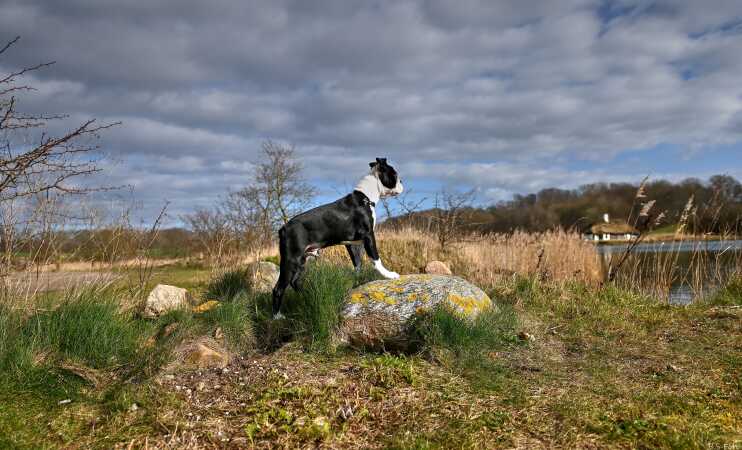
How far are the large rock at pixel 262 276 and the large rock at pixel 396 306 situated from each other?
268 centimetres

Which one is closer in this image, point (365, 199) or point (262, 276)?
point (365, 199)

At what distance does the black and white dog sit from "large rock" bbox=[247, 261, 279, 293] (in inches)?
81.9

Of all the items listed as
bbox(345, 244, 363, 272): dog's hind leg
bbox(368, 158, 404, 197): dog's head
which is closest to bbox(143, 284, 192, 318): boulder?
bbox(345, 244, 363, 272): dog's hind leg

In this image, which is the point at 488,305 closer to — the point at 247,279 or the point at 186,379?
the point at 186,379

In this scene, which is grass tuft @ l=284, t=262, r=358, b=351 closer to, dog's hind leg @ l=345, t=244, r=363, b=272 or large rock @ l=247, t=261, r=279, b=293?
dog's hind leg @ l=345, t=244, r=363, b=272

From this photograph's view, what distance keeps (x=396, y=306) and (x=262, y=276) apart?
4181 millimetres

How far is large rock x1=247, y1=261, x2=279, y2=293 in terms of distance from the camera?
7.79 meters

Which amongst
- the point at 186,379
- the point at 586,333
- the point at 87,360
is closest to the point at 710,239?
the point at 586,333

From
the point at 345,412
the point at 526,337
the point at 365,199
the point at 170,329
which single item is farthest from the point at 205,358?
the point at 526,337

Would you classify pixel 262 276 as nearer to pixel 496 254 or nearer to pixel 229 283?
pixel 229 283

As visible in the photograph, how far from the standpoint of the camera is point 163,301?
6.76 metres

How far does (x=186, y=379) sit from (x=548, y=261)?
8.58 meters

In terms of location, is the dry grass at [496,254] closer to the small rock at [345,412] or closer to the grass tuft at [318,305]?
the grass tuft at [318,305]

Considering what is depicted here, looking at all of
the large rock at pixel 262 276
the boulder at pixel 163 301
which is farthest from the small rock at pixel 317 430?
the large rock at pixel 262 276
